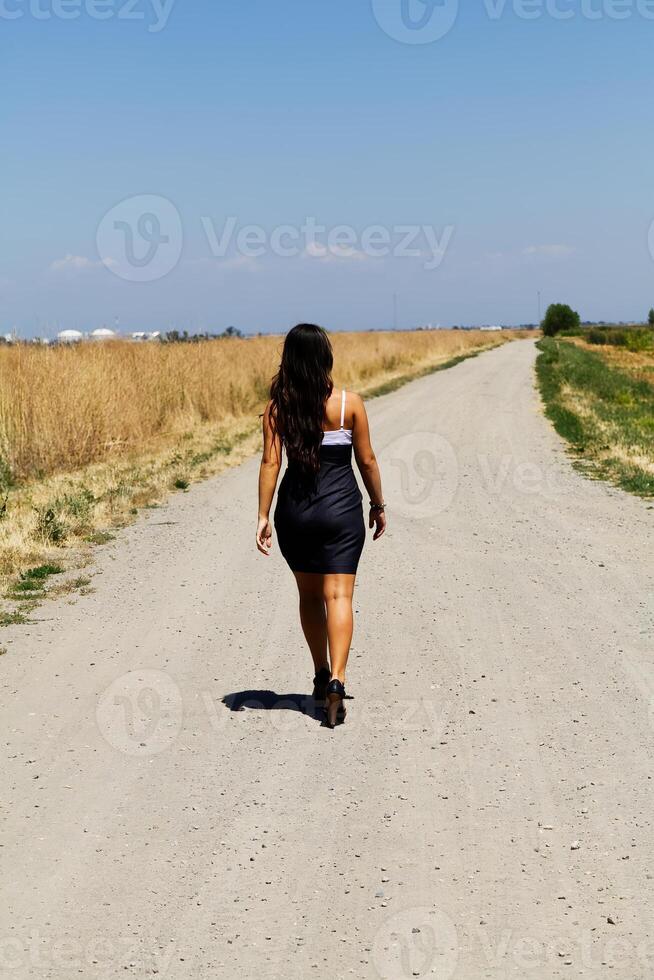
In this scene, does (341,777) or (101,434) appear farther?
(101,434)

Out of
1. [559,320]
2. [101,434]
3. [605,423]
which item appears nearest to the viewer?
[101,434]

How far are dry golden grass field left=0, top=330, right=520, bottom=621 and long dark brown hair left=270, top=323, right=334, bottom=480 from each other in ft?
11.5

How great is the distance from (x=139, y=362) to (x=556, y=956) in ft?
61.6

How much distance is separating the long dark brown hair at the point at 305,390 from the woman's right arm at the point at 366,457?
0.64 ft

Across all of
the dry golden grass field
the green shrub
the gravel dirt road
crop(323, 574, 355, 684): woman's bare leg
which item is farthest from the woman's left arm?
the green shrub

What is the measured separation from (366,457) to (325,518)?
0.40 m

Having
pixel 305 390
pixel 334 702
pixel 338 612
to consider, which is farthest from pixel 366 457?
pixel 334 702

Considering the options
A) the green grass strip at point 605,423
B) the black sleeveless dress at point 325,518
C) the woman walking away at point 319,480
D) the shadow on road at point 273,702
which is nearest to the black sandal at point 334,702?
the woman walking away at point 319,480

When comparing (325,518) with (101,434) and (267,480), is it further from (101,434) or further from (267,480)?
(101,434)

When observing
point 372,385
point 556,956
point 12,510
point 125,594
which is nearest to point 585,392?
point 372,385

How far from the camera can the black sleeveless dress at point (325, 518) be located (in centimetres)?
593

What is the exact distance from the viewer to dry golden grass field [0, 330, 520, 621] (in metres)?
11.3

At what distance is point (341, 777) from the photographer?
5.10m

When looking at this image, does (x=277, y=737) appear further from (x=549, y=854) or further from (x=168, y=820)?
(x=549, y=854)
